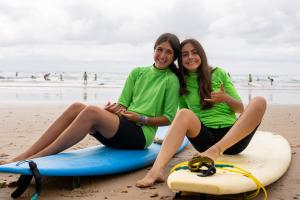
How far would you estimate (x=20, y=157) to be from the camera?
3549 millimetres

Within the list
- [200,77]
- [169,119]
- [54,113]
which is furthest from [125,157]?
[54,113]

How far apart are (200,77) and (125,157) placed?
1.04 metres

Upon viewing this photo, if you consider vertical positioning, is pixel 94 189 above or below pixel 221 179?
below

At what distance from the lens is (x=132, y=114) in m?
3.85

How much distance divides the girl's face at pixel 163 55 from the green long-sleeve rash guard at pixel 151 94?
8 cm

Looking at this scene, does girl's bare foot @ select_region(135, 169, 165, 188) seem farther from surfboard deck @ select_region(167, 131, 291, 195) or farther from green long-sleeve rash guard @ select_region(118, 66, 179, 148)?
green long-sleeve rash guard @ select_region(118, 66, 179, 148)

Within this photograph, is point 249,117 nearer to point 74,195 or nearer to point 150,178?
point 150,178

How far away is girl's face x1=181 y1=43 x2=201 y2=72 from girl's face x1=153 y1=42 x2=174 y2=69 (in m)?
0.15

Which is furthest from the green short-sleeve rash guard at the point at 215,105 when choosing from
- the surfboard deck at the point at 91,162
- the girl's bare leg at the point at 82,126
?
the girl's bare leg at the point at 82,126

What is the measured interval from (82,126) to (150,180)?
2.46 ft

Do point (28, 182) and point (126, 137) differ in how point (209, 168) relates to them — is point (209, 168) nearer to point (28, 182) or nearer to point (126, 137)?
point (126, 137)

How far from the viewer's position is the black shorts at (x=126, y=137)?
3.83 m

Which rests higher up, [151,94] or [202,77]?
[202,77]

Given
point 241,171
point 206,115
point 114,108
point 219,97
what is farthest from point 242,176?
point 114,108
